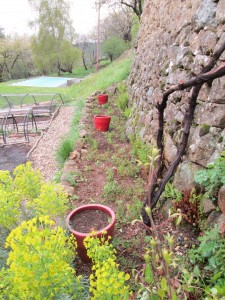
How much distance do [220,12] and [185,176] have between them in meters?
1.69

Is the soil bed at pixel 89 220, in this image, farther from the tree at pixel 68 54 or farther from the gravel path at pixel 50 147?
the tree at pixel 68 54

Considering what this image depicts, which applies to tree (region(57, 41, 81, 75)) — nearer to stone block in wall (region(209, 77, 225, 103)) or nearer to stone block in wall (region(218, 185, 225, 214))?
stone block in wall (region(209, 77, 225, 103))

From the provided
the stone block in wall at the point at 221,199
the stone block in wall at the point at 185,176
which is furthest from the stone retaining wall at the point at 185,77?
the stone block in wall at the point at 221,199

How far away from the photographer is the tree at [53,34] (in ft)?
82.9

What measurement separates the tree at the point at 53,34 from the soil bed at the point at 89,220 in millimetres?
26766

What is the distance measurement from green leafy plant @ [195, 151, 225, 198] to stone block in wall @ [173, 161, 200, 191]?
27 cm

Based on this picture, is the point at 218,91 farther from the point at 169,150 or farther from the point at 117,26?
the point at 117,26

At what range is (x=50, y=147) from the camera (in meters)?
5.79

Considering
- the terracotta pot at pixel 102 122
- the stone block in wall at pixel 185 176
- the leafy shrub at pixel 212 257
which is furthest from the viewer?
the terracotta pot at pixel 102 122

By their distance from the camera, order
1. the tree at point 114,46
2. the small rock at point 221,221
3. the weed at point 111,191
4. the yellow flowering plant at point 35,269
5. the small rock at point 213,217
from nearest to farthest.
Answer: the yellow flowering plant at point 35,269 → the small rock at point 221,221 → the small rock at point 213,217 → the weed at point 111,191 → the tree at point 114,46

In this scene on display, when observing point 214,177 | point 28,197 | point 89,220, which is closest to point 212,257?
point 214,177

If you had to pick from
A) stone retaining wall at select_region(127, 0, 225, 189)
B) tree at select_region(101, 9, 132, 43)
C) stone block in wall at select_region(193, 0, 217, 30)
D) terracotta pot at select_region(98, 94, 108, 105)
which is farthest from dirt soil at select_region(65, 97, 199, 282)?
tree at select_region(101, 9, 132, 43)

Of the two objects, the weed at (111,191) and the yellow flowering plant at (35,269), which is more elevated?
the yellow flowering plant at (35,269)

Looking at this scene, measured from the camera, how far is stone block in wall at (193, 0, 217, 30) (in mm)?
2486
